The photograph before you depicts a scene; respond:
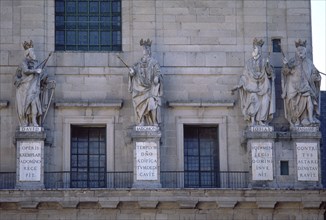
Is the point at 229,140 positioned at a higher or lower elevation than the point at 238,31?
lower

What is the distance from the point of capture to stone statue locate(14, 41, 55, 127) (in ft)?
150

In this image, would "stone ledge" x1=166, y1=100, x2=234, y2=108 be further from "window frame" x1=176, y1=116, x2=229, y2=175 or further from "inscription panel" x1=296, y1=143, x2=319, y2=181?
"inscription panel" x1=296, y1=143, x2=319, y2=181

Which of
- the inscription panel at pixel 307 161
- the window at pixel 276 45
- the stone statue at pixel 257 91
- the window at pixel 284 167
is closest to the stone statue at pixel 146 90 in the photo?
the stone statue at pixel 257 91

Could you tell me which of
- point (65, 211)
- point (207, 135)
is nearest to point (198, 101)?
point (207, 135)

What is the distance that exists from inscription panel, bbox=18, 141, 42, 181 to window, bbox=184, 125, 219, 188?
4.29 metres

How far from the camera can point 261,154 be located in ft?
150

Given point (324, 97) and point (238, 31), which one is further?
point (324, 97)

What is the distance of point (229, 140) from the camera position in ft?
152

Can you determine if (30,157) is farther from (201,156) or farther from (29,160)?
(201,156)

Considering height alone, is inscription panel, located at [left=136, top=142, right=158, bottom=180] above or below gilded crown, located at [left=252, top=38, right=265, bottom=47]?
below

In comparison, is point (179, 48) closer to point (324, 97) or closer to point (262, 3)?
point (262, 3)

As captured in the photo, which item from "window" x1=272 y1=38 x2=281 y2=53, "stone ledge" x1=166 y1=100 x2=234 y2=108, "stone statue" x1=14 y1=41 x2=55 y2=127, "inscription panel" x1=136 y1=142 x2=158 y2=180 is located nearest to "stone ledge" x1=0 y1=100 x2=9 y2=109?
"stone statue" x1=14 y1=41 x2=55 y2=127

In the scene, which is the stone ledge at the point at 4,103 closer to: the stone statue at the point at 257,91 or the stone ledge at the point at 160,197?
the stone ledge at the point at 160,197

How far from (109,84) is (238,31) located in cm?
413
